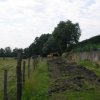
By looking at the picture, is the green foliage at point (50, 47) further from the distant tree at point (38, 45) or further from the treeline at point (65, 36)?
the distant tree at point (38, 45)

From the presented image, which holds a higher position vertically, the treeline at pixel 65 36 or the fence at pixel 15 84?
the treeline at pixel 65 36

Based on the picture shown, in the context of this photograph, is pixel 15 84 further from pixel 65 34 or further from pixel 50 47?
pixel 50 47

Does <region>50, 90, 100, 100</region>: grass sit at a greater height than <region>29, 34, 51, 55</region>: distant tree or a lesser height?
lesser

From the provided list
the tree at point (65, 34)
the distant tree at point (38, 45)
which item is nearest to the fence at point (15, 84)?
the tree at point (65, 34)

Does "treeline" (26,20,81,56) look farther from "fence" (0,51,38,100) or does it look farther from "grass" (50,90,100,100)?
"grass" (50,90,100,100)

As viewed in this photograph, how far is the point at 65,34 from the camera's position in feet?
383

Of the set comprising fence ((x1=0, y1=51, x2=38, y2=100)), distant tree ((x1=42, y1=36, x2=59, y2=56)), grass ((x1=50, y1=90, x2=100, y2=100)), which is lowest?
grass ((x1=50, y1=90, x2=100, y2=100))

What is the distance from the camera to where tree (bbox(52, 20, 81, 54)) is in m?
115

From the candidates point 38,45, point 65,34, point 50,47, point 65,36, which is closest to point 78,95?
point 65,36

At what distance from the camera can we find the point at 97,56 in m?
42.5

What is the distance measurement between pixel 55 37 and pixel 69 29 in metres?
5.68

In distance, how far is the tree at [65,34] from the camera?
4520 inches

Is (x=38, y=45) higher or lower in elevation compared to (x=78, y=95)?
higher

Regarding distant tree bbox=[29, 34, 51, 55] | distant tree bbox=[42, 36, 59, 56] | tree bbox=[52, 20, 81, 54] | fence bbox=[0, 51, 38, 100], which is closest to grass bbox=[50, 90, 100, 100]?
fence bbox=[0, 51, 38, 100]
